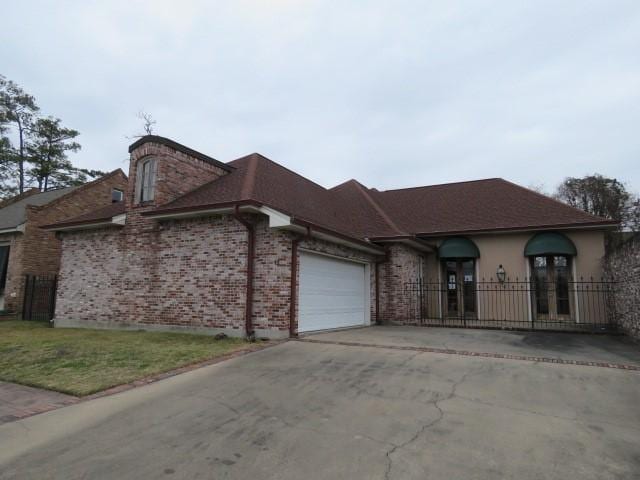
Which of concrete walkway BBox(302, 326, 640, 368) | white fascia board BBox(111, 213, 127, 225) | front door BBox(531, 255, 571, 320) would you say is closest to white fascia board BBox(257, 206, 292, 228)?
concrete walkway BBox(302, 326, 640, 368)

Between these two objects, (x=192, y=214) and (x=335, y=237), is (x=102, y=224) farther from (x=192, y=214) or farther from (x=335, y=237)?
(x=335, y=237)

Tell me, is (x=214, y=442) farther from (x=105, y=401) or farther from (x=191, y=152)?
(x=191, y=152)

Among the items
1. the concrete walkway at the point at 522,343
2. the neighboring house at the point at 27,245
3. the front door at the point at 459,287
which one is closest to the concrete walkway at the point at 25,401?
the concrete walkway at the point at 522,343

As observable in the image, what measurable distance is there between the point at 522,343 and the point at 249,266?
6800 millimetres

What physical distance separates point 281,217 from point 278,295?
72.4 inches

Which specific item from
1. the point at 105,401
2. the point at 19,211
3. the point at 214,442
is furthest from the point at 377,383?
the point at 19,211

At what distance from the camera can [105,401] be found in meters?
4.83

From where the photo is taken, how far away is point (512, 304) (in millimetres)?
14672

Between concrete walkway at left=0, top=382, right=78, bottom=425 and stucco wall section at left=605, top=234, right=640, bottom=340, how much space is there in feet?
38.7

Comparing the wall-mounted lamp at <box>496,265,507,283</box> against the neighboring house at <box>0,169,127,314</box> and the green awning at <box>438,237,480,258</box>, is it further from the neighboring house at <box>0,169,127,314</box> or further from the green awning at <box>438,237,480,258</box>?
the neighboring house at <box>0,169,127,314</box>

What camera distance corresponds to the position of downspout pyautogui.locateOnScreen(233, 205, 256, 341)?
8.83 meters

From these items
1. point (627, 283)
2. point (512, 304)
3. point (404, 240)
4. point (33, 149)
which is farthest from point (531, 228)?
point (33, 149)

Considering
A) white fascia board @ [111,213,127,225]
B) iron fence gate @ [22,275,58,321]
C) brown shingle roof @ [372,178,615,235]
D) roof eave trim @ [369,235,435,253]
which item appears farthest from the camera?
iron fence gate @ [22,275,58,321]

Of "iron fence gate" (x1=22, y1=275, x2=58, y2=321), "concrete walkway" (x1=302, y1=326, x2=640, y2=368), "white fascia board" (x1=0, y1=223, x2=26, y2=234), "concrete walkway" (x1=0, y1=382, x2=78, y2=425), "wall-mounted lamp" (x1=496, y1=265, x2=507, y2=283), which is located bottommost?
"concrete walkway" (x1=0, y1=382, x2=78, y2=425)
